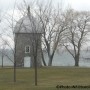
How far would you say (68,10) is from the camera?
8431 cm

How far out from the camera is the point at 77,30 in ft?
276

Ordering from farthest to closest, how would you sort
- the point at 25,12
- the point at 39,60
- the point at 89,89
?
1. the point at 39,60
2. the point at 25,12
3. the point at 89,89

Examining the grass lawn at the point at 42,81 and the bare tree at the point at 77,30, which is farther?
the bare tree at the point at 77,30

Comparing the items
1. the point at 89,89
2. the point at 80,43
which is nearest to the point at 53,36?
the point at 80,43

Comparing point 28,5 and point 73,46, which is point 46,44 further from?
point 28,5

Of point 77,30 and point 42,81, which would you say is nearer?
point 42,81

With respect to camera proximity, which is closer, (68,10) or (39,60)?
(39,60)

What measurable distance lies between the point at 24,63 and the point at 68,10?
20866 mm

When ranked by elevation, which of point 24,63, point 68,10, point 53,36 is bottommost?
point 24,63

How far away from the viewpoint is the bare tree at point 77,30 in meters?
82.3

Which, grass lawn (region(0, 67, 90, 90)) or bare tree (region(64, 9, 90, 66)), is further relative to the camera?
bare tree (region(64, 9, 90, 66))

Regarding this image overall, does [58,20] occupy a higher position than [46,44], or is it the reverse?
[58,20]

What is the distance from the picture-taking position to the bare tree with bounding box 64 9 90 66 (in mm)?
82275

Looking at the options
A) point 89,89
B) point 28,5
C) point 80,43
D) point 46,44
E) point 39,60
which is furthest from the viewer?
point 80,43
